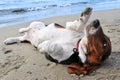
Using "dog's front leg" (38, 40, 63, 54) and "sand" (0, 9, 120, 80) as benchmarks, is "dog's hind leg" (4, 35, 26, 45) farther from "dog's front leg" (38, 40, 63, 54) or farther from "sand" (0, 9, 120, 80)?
"dog's front leg" (38, 40, 63, 54)

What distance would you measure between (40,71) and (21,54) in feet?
3.15

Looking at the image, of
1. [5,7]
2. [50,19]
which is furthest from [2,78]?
[5,7]

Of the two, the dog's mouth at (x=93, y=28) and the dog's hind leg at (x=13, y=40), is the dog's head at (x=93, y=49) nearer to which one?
the dog's mouth at (x=93, y=28)

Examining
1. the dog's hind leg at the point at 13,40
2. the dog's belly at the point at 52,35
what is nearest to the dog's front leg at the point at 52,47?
the dog's belly at the point at 52,35

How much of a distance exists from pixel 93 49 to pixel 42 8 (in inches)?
343

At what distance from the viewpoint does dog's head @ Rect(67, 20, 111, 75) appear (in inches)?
177

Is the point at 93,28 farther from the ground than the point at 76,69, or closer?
farther from the ground

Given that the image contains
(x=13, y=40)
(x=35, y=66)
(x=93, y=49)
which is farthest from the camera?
(x=13, y=40)

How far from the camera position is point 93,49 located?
450cm

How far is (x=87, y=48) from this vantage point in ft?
15.0

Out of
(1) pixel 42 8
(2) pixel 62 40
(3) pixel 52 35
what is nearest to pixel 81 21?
(2) pixel 62 40

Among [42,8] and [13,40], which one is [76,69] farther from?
[42,8]

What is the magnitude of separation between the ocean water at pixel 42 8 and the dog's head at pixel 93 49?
5392 millimetres

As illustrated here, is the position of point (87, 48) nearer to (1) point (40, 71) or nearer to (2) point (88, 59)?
(2) point (88, 59)
